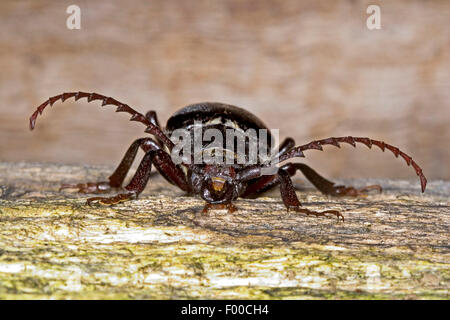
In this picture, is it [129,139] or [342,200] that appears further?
[129,139]

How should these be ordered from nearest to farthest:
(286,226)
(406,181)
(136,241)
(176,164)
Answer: (136,241), (286,226), (176,164), (406,181)

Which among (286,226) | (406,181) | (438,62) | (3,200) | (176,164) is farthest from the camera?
(438,62)

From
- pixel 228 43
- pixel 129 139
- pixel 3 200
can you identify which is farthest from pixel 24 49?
pixel 3 200

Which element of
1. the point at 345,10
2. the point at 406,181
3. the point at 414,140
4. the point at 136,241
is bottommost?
the point at 136,241

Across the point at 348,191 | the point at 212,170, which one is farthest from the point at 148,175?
the point at 348,191

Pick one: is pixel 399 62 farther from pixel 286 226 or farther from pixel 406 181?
pixel 286 226

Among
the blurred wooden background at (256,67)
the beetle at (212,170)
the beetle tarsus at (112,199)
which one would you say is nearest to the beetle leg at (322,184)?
the beetle at (212,170)

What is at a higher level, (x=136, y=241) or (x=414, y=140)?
(x=414, y=140)

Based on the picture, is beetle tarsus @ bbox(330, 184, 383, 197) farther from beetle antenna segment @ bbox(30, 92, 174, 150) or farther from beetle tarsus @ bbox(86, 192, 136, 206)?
beetle tarsus @ bbox(86, 192, 136, 206)

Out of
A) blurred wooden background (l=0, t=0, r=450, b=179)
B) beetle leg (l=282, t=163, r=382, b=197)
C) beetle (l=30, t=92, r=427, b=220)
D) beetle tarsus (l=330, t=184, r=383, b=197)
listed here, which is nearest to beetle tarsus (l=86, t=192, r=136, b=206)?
beetle (l=30, t=92, r=427, b=220)
